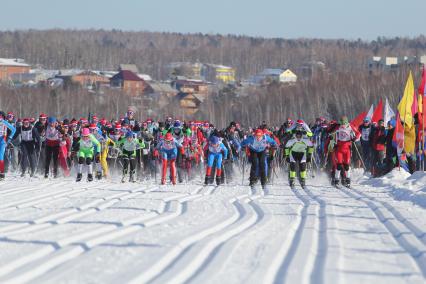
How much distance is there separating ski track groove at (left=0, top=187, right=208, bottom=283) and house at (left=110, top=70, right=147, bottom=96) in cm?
15323

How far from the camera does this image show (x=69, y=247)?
8.98 m

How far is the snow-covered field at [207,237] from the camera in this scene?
7.79 metres

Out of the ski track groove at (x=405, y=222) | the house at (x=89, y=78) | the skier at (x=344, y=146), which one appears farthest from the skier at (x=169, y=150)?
the house at (x=89, y=78)

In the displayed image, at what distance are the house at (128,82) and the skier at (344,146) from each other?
144 m

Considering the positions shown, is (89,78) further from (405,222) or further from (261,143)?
(405,222)

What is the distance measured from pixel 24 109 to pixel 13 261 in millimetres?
91149

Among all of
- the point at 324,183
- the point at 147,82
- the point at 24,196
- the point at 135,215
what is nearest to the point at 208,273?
the point at 135,215

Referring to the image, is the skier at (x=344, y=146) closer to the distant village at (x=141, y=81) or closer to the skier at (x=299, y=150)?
the skier at (x=299, y=150)

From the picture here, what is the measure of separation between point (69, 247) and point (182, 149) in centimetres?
1309

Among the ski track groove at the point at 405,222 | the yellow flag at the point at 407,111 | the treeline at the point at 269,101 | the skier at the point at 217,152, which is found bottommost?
the ski track groove at the point at 405,222

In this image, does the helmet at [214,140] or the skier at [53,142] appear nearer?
the helmet at [214,140]

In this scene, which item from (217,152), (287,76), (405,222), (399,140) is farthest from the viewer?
(287,76)

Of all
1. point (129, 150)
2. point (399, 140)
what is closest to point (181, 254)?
point (129, 150)

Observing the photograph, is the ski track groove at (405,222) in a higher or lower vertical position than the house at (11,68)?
lower
